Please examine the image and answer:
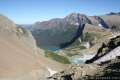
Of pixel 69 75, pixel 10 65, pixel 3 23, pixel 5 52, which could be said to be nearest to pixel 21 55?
pixel 5 52

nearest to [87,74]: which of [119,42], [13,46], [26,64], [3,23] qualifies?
[119,42]

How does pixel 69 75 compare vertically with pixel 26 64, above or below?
below

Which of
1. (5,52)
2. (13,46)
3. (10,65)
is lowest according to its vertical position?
(10,65)

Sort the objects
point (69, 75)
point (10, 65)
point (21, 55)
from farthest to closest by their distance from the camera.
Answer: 1. point (21, 55)
2. point (10, 65)
3. point (69, 75)

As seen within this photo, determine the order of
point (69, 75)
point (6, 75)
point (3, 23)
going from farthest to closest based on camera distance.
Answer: point (3, 23) < point (6, 75) < point (69, 75)

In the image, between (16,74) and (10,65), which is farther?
(10,65)

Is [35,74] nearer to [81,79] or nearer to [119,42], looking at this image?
[119,42]

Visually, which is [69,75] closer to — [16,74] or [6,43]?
[16,74]

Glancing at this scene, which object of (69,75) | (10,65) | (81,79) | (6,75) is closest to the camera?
(81,79)

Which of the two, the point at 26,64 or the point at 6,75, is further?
the point at 26,64
